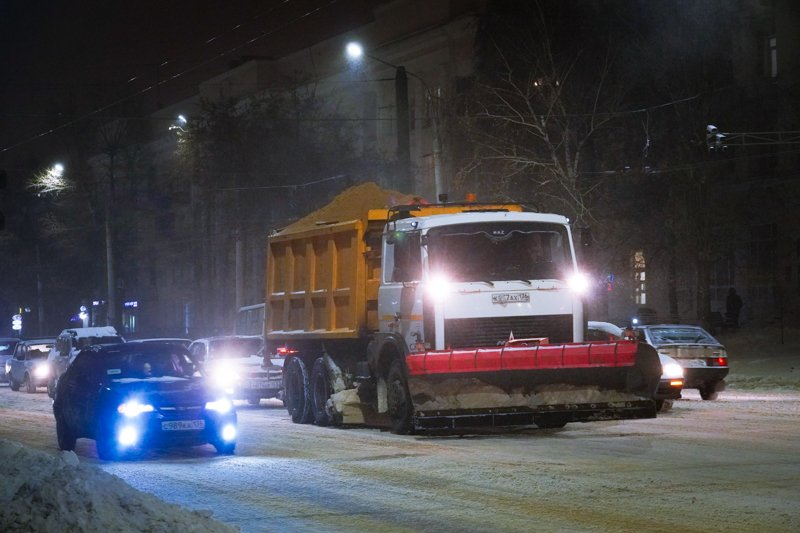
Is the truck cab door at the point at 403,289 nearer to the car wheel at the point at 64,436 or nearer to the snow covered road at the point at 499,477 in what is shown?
the snow covered road at the point at 499,477

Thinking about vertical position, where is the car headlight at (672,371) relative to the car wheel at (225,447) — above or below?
above

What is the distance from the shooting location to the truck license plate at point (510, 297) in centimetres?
1939

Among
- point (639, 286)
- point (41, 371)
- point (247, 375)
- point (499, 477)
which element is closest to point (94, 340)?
point (41, 371)

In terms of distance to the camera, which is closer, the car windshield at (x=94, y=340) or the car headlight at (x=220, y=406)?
the car headlight at (x=220, y=406)

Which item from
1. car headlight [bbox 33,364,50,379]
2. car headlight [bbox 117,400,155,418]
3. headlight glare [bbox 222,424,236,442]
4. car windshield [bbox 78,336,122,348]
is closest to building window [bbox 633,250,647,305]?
car windshield [bbox 78,336,122,348]

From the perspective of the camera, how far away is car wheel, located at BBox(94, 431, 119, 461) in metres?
17.2

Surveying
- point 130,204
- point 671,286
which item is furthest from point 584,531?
point 130,204

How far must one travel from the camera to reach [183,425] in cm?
1734

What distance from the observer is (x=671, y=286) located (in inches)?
1886

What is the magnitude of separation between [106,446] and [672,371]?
1145cm

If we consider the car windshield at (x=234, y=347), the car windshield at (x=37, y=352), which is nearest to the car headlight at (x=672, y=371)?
the car windshield at (x=234, y=347)

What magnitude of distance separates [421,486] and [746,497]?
319cm

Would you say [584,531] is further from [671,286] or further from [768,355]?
[671,286]

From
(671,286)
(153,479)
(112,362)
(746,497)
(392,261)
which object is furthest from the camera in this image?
(671,286)
